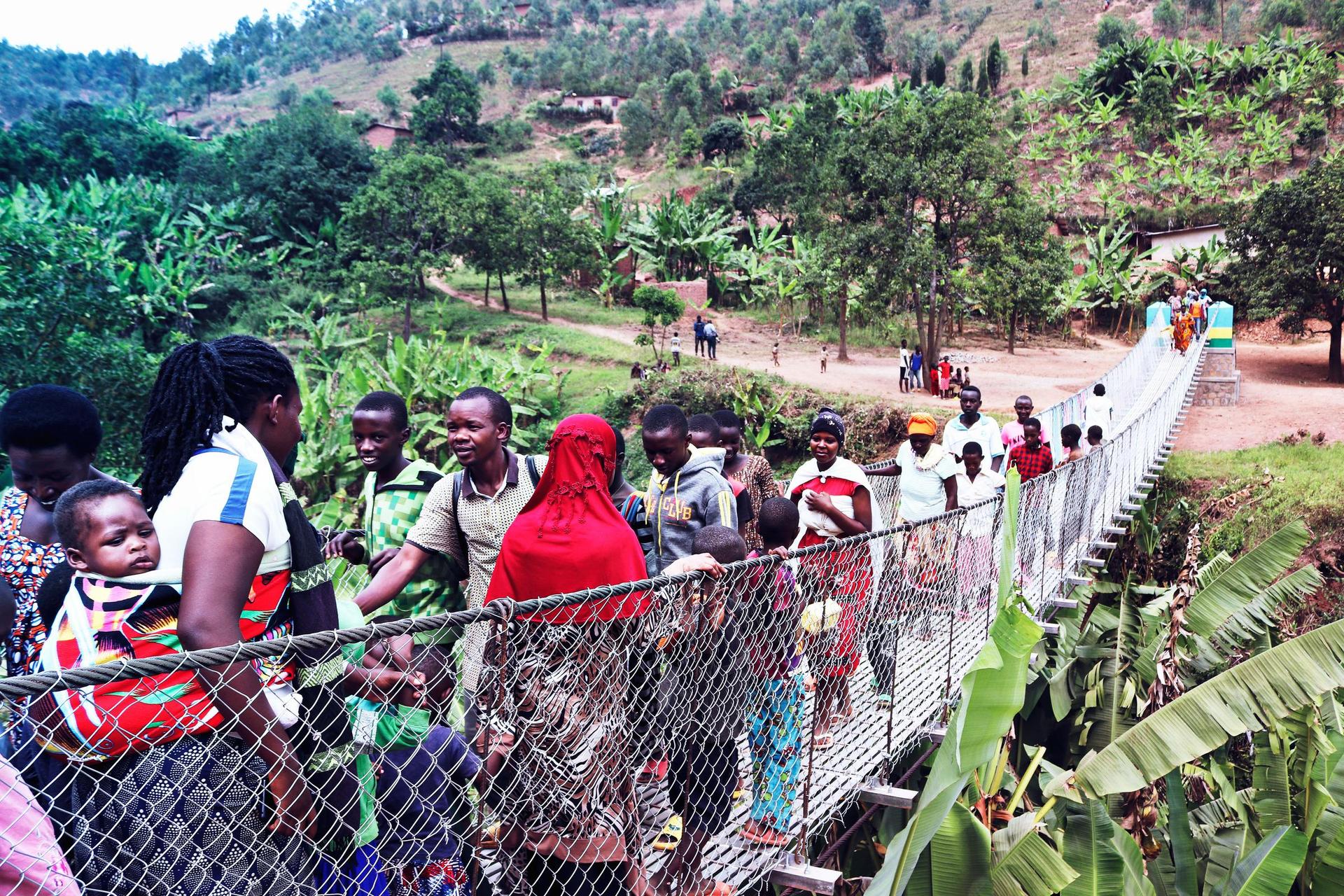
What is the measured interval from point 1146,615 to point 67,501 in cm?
565

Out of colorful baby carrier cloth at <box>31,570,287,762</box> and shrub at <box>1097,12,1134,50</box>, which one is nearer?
colorful baby carrier cloth at <box>31,570,287,762</box>

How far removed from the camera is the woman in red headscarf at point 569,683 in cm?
197

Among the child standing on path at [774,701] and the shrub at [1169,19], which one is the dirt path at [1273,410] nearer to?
the child standing on path at [774,701]

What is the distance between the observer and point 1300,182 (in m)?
15.9

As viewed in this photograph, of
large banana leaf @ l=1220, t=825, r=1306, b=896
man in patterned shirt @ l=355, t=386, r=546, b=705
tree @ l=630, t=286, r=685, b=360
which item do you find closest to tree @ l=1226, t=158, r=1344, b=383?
tree @ l=630, t=286, r=685, b=360

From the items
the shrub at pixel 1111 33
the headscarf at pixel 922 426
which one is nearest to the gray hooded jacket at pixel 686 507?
the headscarf at pixel 922 426

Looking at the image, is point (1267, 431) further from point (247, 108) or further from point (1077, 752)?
point (247, 108)

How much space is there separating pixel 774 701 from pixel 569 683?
74 centimetres

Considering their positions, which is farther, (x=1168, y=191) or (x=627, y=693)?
(x=1168, y=191)

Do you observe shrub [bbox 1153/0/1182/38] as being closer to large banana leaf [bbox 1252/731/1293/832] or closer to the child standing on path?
large banana leaf [bbox 1252/731/1293/832]

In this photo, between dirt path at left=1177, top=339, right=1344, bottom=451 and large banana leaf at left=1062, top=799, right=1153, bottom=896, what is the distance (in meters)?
10.7

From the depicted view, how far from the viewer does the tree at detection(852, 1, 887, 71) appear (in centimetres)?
4747

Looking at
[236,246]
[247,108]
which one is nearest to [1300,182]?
[236,246]

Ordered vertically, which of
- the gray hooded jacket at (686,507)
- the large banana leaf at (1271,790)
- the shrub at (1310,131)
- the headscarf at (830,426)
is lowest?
the large banana leaf at (1271,790)
